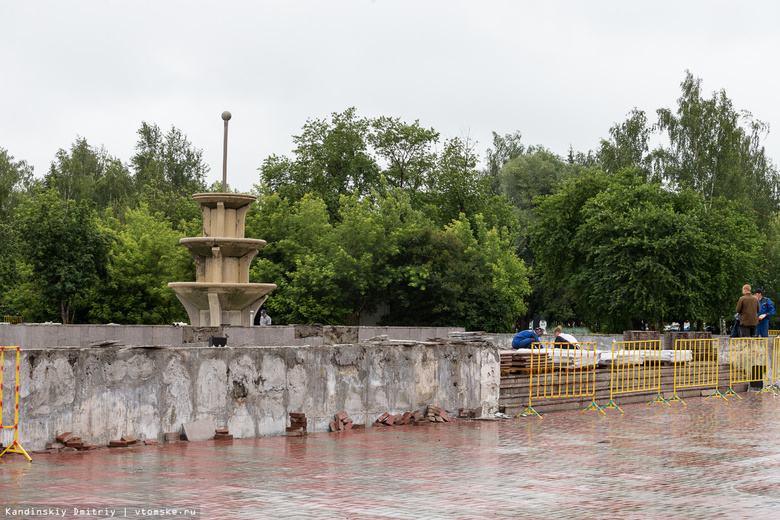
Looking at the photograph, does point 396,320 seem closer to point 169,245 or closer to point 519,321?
point 169,245

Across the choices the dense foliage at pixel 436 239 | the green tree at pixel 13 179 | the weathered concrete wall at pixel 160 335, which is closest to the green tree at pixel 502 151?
the dense foliage at pixel 436 239

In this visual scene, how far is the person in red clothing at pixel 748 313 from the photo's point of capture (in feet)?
72.4

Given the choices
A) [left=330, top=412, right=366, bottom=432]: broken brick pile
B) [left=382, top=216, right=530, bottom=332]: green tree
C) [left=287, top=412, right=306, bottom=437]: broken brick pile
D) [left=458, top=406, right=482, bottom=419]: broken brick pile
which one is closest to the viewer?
[left=287, top=412, right=306, bottom=437]: broken brick pile

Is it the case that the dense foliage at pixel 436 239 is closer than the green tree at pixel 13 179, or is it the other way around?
the dense foliage at pixel 436 239

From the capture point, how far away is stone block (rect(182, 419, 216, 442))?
11.1m

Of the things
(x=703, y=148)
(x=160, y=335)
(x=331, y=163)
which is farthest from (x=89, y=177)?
(x=160, y=335)

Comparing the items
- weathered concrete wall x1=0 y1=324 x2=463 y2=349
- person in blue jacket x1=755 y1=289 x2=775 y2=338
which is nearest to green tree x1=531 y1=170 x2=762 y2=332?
person in blue jacket x1=755 y1=289 x2=775 y2=338

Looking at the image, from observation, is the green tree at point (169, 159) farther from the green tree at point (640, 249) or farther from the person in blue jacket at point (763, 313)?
the person in blue jacket at point (763, 313)

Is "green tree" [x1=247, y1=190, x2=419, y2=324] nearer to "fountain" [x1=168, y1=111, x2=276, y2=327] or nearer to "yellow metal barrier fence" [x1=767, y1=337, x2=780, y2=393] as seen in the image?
→ "fountain" [x1=168, y1=111, x2=276, y2=327]

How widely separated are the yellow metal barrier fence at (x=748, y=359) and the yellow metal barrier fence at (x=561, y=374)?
5312mm

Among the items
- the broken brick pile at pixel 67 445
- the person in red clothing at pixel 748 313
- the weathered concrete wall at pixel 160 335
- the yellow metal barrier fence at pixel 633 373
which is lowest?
the broken brick pile at pixel 67 445

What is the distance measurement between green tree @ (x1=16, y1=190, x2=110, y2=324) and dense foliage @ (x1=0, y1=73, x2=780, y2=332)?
0.08 meters

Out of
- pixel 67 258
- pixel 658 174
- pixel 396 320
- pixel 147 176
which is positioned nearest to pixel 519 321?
pixel 658 174

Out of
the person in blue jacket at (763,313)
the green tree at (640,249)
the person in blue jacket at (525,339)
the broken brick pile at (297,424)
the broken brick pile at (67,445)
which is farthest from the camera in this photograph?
the green tree at (640,249)
